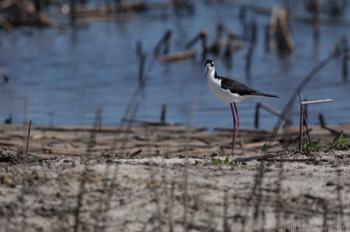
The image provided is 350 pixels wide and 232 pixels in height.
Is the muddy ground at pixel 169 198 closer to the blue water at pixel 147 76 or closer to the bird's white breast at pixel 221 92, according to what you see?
the bird's white breast at pixel 221 92

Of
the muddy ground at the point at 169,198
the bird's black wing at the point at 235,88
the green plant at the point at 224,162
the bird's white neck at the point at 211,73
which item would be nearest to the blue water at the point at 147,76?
the bird's white neck at the point at 211,73

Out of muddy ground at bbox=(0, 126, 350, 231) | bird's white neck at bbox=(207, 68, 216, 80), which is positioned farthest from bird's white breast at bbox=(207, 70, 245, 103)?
muddy ground at bbox=(0, 126, 350, 231)

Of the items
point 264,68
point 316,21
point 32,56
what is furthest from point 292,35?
point 32,56

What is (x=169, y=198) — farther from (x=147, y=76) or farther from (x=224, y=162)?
→ (x=147, y=76)

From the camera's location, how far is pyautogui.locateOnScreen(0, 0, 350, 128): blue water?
50.1ft

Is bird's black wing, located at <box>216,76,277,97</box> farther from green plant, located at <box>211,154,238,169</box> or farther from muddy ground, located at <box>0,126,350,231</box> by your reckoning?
muddy ground, located at <box>0,126,350,231</box>

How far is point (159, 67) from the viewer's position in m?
20.1

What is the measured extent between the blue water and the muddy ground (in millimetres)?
6167

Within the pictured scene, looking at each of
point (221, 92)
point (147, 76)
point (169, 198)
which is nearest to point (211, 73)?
point (221, 92)

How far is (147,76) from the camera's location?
17.1 m

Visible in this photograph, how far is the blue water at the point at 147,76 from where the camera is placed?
601 inches

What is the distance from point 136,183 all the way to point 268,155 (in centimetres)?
160

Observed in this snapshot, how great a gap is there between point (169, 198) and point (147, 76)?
10.5 meters

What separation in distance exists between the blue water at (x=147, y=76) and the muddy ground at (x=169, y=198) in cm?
617
